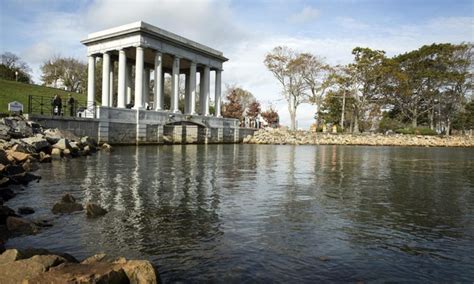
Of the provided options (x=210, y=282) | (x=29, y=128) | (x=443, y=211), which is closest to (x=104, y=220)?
(x=210, y=282)

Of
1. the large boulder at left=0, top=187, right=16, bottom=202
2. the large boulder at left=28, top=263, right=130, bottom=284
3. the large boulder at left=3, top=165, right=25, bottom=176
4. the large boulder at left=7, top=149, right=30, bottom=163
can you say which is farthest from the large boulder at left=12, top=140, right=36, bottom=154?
the large boulder at left=28, top=263, right=130, bottom=284

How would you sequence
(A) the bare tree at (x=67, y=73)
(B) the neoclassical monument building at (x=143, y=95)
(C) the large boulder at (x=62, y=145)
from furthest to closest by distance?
(A) the bare tree at (x=67, y=73) < (B) the neoclassical monument building at (x=143, y=95) < (C) the large boulder at (x=62, y=145)

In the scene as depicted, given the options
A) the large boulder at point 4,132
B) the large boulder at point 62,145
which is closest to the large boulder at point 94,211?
the large boulder at point 4,132

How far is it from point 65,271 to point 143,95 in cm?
4123

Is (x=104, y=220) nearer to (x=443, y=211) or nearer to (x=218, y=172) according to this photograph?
(x=443, y=211)

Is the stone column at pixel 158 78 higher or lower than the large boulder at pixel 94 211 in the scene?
higher

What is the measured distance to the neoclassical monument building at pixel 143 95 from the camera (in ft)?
114

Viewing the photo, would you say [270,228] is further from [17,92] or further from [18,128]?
[17,92]

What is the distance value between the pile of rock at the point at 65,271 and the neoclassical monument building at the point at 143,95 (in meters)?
26.9

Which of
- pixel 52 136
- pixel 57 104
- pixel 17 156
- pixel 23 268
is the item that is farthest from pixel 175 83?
pixel 23 268

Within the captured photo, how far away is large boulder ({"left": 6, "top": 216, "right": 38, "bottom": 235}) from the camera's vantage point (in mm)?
6621

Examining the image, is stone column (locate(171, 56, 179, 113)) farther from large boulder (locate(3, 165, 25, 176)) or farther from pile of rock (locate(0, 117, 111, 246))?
large boulder (locate(3, 165, 25, 176))

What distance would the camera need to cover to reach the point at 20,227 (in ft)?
21.9

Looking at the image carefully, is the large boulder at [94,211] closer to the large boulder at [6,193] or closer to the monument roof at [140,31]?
the large boulder at [6,193]
